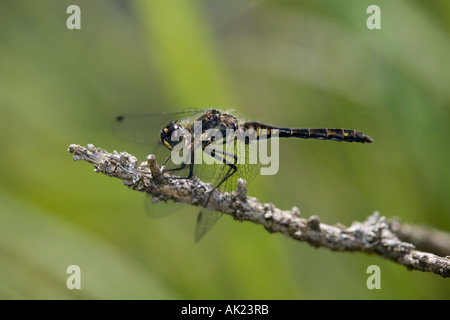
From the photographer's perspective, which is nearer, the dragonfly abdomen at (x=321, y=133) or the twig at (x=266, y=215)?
the twig at (x=266, y=215)

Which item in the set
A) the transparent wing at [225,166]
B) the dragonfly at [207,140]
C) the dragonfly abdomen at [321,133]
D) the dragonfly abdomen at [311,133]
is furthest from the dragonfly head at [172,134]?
the dragonfly abdomen at [321,133]

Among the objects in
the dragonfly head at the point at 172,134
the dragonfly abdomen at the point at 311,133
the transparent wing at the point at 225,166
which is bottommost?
the transparent wing at the point at 225,166

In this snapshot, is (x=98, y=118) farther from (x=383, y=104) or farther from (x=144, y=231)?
(x=383, y=104)

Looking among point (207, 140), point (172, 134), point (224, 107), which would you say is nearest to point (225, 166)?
point (207, 140)

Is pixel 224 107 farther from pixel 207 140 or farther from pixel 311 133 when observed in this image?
pixel 311 133

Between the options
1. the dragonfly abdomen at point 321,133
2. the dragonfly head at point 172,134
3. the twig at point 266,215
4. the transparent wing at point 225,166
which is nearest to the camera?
the twig at point 266,215

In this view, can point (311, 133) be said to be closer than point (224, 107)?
No

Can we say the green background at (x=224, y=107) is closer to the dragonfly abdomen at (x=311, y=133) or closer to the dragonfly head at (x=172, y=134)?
the dragonfly abdomen at (x=311, y=133)
